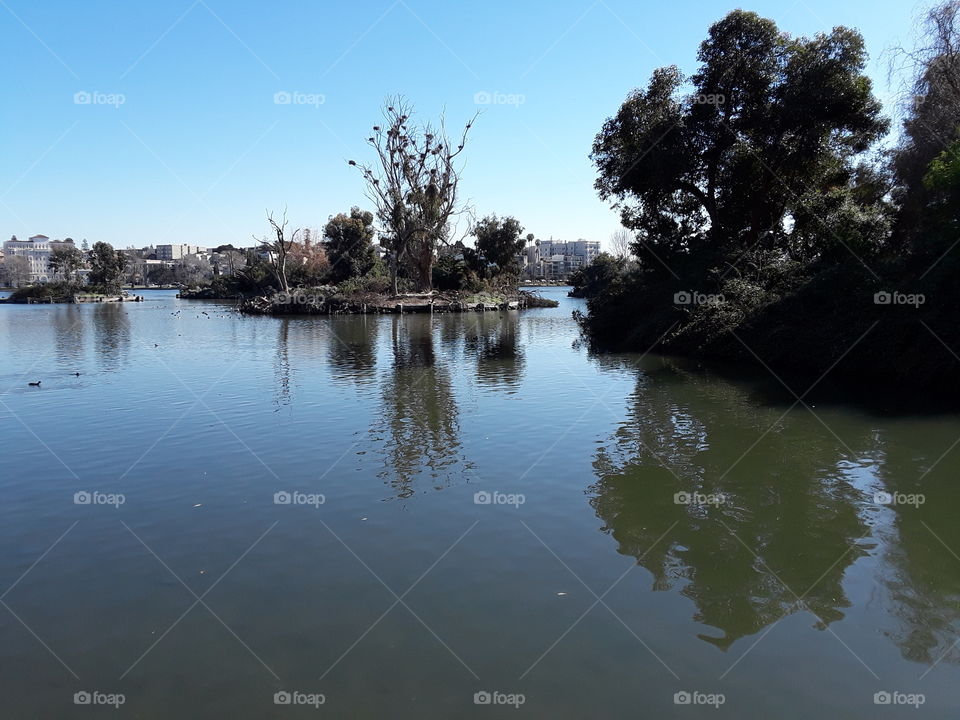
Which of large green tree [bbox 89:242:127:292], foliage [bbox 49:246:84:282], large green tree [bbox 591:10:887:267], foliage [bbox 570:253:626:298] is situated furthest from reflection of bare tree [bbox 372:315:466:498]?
foliage [bbox 49:246:84:282]

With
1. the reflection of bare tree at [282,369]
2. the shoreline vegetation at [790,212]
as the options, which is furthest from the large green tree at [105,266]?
the shoreline vegetation at [790,212]

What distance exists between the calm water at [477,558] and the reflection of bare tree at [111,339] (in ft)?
26.5

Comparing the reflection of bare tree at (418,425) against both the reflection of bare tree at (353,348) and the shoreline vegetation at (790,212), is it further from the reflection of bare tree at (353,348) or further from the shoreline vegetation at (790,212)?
the shoreline vegetation at (790,212)

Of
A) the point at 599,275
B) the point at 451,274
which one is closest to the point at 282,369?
the point at 599,275

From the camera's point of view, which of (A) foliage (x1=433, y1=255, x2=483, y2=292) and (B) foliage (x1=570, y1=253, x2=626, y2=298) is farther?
(A) foliage (x1=433, y1=255, x2=483, y2=292)

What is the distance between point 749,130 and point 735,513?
70.6 feet

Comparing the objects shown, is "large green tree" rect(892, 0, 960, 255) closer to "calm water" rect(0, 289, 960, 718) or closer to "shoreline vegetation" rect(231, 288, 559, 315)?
"calm water" rect(0, 289, 960, 718)

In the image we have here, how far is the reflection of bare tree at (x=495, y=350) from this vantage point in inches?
698

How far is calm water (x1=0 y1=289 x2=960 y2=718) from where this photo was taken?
464cm

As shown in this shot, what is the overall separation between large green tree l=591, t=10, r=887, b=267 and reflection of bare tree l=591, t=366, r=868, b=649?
48.6ft

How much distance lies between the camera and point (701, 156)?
25.9m

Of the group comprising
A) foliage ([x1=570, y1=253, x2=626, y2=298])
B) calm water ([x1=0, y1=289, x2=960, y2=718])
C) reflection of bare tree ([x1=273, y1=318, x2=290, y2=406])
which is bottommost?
calm water ([x1=0, y1=289, x2=960, y2=718])

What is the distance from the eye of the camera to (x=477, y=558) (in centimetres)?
661

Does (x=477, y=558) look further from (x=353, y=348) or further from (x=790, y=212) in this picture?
(x=790, y=212)
